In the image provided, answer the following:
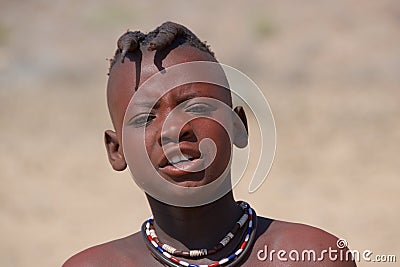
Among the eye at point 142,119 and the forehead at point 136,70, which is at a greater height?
the forehead at point 136,70

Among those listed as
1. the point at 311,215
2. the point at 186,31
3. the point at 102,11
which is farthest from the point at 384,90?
the point at 186,31

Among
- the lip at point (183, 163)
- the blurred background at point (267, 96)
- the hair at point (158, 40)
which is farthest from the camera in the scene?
the blurred background at point (267, 96)

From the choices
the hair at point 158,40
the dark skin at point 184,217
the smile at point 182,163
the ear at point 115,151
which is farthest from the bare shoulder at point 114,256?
the hair at point 158,40

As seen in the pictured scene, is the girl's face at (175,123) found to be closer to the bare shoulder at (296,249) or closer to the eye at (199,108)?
the eye at (199,108)

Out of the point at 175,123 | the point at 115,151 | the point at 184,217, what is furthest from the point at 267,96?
the point at 175,123

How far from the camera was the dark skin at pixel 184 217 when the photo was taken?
1.95 meters

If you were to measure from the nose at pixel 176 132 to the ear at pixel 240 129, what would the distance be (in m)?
0.19

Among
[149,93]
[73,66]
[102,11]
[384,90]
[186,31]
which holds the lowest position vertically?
[149,93]

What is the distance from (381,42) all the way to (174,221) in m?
5.81

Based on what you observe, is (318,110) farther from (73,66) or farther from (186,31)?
(186,31)

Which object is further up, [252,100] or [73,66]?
[73,66]

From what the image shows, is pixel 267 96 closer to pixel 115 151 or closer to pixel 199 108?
pixel 115 151

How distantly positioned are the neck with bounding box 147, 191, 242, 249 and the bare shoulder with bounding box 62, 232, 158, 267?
0.06 meters

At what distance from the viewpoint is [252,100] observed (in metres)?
2.60
